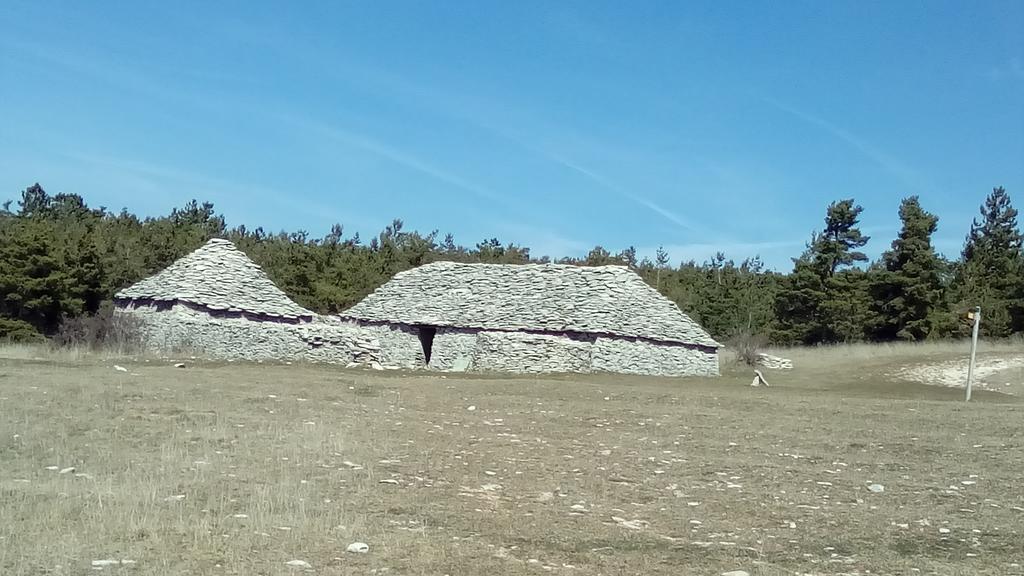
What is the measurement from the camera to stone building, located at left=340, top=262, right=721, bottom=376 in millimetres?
37531

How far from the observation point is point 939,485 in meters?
11.1

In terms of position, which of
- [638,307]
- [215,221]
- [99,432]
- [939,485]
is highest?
[215,221]

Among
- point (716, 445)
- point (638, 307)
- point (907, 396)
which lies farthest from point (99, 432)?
point (638, 307)

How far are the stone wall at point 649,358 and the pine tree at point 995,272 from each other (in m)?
23.5

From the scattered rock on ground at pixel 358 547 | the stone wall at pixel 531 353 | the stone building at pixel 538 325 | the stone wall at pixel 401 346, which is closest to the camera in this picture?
the scattered rock on ground at pixel 358 547

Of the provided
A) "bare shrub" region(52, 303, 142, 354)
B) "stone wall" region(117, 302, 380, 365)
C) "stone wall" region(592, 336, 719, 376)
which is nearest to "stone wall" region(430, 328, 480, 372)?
"stone wall" region(117, 302, 380, 365)

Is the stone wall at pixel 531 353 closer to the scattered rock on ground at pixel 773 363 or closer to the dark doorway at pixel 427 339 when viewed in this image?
the dark doorway at pixel 427 339

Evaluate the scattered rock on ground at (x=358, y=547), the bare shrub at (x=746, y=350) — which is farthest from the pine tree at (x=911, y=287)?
the scattered rock on ground at (x=358, y=547)

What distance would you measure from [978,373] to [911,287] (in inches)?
682

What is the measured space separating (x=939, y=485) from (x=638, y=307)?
28804mm

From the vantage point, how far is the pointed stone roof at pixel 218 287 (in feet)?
123

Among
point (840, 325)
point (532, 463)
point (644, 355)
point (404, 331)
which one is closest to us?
point (532, 463)

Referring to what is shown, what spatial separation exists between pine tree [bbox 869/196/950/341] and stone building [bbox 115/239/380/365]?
33.5 metres

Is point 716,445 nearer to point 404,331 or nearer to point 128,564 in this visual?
point 128,564
